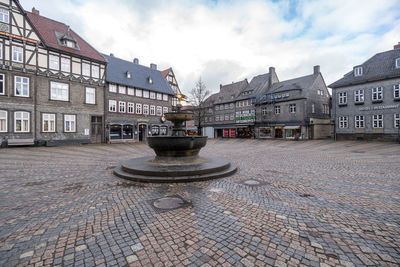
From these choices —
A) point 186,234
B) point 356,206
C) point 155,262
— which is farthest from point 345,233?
point 155,262

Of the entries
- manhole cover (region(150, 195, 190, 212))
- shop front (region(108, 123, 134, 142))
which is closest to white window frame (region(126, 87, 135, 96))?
shop front (region(108, 123, 134, 142))

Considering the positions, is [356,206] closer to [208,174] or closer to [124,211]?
[208,174]

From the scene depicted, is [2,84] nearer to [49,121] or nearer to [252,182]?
[49,121]

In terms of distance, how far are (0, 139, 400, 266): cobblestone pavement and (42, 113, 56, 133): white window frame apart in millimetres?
18843

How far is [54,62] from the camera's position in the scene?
2217 cm

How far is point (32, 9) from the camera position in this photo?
25125mm

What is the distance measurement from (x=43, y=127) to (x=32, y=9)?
16945mm

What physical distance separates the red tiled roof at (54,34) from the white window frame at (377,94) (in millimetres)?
38026

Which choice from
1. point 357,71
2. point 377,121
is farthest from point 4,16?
point 377,121

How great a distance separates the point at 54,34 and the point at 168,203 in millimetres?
28971

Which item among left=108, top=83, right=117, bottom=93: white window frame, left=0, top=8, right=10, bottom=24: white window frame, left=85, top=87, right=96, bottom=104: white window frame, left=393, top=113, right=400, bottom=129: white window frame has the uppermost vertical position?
left=0, top=8, right=10, bottom=24: white window frame

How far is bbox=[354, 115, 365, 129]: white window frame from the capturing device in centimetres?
2733

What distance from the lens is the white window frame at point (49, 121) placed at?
21.4 metres

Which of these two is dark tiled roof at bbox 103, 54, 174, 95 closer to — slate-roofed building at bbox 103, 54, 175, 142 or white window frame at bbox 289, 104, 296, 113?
slate-roofed building at bbox 103, 54, 175, 142
